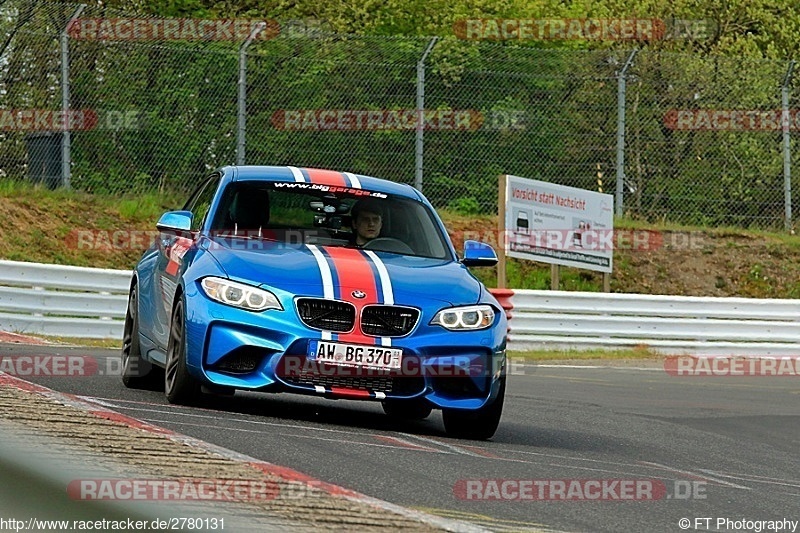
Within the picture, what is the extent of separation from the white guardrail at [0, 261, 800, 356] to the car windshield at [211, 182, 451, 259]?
8.98 meters

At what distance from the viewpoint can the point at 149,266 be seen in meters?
10.4

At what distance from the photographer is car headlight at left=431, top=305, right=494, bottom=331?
8586mm

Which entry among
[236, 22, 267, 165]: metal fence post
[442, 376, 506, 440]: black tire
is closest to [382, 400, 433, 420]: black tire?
[442, 376, 506, 440]: black tire

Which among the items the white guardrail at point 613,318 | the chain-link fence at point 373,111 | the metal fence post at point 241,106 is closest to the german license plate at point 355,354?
the white guardrail at point 613,318

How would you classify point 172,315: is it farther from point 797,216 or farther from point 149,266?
point 797,216

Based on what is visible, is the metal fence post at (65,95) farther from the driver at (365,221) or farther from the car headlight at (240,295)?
the car headlight at (240,295)

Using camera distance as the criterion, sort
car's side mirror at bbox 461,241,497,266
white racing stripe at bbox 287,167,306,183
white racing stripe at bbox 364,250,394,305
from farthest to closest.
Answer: white racing stripe at bbox 287,167,306,183
car's side mirror at bbox 461,241,497,266
white racing stripe at bbox 364,250,394,305

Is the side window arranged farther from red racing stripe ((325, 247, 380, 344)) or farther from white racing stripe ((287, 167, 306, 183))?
red racing stripe ((325, 247, 380, 344))

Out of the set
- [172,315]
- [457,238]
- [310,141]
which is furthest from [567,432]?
[457,238]

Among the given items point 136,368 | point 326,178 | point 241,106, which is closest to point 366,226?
point 326,178

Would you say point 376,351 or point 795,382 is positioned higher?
point 376,351

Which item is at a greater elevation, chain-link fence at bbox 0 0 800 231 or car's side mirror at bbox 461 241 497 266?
chain-link fence at bbox 0 0 800 231

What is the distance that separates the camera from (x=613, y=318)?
2216cm

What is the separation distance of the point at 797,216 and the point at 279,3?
43.1ft
